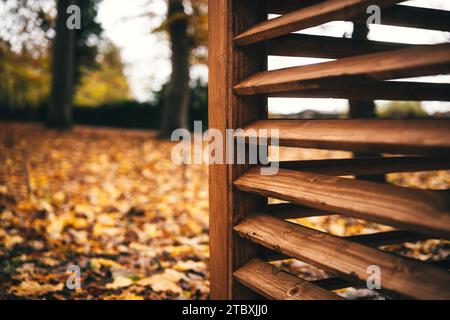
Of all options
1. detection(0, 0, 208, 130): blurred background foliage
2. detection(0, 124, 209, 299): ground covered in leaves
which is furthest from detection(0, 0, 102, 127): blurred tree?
detection(0, 124, 209, 299): ground covered in leaves

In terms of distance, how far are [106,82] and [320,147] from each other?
27.1 m

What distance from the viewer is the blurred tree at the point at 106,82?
81.6 ft

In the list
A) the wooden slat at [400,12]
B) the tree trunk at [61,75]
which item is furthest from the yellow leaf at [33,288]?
the tree trunk at [61,75]

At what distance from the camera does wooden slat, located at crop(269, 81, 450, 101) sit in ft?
4.28

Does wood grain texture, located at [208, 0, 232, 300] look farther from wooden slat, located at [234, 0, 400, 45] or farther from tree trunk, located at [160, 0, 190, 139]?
tree trunk, located at [160, 0, 190, 139]

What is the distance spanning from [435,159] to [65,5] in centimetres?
1128

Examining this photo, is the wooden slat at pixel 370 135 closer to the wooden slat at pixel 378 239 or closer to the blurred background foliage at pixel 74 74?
the wooden slat at pixel 378 239

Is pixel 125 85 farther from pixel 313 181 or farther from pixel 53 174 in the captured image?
pixel 313 181

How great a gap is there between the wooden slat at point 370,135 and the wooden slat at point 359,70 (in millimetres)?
125

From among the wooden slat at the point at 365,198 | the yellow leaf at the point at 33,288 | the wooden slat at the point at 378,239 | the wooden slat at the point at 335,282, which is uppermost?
the wooden slat at the point at 365,198

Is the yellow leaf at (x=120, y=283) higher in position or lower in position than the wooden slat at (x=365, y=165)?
lower

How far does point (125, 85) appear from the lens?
28.1m

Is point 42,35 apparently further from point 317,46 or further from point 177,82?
point 317,46
